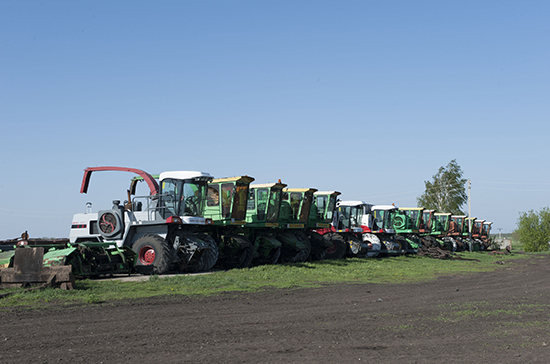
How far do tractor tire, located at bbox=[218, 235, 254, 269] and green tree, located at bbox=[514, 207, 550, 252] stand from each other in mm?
56020

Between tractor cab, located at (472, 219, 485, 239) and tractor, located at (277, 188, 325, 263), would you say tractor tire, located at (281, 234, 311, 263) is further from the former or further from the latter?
tractor cab, located at (472, 219, 485, 239)

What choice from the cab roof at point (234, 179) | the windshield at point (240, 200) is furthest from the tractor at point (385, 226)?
the cab roof at point (234, 179)

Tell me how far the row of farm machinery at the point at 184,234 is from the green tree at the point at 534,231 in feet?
153

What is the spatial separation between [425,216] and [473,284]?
32.3m

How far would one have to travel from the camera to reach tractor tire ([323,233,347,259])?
3122 cm

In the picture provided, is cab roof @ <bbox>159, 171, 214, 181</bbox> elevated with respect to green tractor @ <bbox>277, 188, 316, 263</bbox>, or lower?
elevated

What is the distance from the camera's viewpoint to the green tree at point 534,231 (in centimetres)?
6894

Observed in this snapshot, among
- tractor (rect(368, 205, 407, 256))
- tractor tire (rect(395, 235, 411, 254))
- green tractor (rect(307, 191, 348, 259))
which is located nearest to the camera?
green tractor (rect(307, 191, 348, 259))

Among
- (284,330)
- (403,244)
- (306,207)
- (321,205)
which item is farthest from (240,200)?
(403,244)

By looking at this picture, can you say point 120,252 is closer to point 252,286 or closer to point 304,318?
point 252,286

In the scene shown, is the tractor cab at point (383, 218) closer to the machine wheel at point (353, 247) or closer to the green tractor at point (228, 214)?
the machine wheel at point (353, 247)

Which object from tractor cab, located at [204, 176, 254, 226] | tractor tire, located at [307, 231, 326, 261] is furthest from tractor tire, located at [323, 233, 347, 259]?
tractor cab, located at [204, 176, 254, 226]

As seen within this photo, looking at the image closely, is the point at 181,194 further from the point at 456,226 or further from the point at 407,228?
the point at 456,226

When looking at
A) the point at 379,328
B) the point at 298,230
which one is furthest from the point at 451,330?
the point at 298,230
